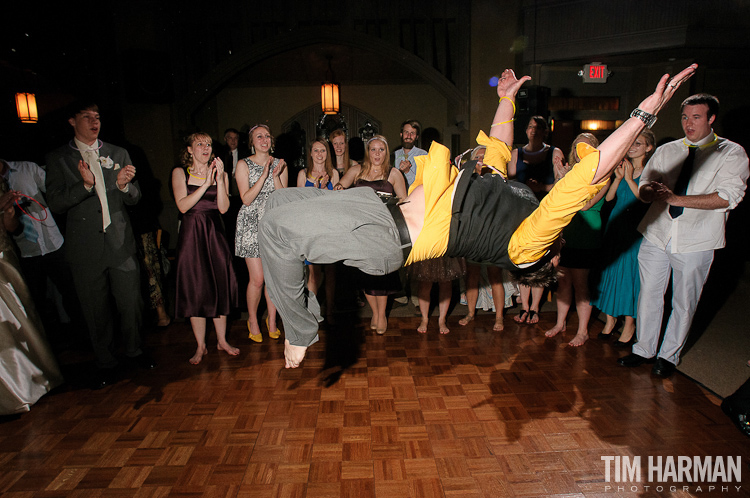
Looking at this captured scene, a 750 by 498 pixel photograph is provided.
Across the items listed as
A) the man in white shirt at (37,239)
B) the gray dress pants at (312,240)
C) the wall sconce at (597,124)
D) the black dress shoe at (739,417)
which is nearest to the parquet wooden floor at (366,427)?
the black dress shoe at (739,417)

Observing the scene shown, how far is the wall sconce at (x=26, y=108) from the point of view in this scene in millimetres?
4996

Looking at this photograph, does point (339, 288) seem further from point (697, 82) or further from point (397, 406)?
point (697, 82)

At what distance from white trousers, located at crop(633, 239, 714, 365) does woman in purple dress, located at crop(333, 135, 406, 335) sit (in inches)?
70.1

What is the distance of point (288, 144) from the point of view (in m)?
8.42

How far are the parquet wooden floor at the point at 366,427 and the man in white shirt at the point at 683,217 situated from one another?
321 millimetres

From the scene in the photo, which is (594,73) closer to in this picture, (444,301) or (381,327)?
(444,301)

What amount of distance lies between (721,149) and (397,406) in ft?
8.31

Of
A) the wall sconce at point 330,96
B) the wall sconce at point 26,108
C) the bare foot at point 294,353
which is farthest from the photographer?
the wall sconce at point 330,96

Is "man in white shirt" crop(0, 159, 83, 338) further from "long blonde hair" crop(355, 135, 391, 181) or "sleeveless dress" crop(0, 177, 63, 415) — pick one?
"long blonde hair" crop(355, 135, 391, 181)

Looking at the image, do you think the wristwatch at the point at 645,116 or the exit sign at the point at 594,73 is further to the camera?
the exit sign at the point at 594,73

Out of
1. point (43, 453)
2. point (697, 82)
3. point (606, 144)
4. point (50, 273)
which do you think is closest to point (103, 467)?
point (43, 453)

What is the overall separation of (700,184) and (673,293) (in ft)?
2.36

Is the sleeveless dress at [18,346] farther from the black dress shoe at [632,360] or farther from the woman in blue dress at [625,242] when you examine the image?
the woman in blue dress at [625,242]

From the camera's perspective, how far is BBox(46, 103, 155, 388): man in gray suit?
8.64 feet
